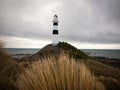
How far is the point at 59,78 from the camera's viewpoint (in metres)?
3.23

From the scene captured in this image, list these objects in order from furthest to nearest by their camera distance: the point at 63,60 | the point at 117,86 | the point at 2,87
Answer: the point at 117,86, the point at 2,87, the point at 63,60

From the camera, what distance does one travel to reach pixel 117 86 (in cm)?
798

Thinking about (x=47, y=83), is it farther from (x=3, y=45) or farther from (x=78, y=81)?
(x=3, y=45)

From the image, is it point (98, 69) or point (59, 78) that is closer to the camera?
point (59, 78)

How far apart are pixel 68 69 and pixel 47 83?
1.17 ft

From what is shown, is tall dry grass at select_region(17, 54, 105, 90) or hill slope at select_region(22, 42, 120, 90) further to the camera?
hill slope at select_region(22, 42, 120, 90)

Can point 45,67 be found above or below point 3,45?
below

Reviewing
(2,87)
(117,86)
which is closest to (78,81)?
(2,87)

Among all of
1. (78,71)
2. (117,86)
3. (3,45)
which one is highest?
(3,45)

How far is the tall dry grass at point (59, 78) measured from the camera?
3148 mm

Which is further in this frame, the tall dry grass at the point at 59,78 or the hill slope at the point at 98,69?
the hill slope at the point at 98,69

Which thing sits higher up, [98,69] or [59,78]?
[59,78]

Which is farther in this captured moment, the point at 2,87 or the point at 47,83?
the point at 2,87

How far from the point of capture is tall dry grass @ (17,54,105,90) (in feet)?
10.3
